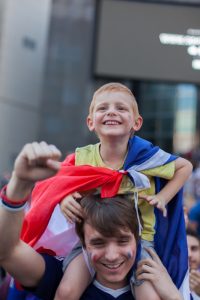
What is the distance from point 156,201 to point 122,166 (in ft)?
0.77

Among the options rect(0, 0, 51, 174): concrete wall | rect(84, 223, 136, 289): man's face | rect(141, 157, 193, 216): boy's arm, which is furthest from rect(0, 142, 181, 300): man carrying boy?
rect(0, 0, 51, 174): concrete wall

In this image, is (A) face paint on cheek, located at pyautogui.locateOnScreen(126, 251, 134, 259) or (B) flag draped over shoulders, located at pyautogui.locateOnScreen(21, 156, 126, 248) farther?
(B) flag draped over shoulders, located at pyautogui.locateOnScreen(21, 156, 126, 248)

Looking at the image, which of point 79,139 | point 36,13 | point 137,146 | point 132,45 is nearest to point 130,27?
point 132,45

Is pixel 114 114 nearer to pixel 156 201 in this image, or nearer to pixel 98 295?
pixel 156 201

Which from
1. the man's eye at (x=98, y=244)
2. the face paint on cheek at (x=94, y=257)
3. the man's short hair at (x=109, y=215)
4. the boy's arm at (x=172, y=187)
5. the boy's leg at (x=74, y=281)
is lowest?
the boy's leg at (x=74, y=281)

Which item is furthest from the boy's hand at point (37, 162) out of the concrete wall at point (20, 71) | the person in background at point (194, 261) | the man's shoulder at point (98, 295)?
the concrete wall at point (20, 71)

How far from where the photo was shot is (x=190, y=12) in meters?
9.87

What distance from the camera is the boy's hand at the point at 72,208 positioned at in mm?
1596

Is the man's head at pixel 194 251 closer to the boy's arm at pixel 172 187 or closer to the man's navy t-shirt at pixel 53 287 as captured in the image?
the boy's arm at pixel 172 187

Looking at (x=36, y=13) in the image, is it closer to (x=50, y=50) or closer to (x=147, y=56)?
(x=50, y=50)

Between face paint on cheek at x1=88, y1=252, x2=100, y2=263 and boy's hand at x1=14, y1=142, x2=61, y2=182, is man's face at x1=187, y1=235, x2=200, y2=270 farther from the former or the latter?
boy's hand at x1=14, y1=142, x2=61, y2=182

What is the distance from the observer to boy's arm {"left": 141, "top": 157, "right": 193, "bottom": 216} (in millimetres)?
1655

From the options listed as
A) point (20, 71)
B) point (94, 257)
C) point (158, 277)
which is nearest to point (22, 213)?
point (94, 257)

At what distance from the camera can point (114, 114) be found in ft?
5.66
